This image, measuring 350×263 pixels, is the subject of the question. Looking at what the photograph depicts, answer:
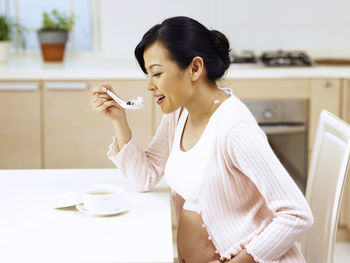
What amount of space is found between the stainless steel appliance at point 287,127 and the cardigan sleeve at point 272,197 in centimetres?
175

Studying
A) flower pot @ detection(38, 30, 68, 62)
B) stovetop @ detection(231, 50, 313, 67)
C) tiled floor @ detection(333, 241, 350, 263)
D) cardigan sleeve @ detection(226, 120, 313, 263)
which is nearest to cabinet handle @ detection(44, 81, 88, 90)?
flower pot @ detection(38, 30, 68, 62)

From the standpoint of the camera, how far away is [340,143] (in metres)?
1.73

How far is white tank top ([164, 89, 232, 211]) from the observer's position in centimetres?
163

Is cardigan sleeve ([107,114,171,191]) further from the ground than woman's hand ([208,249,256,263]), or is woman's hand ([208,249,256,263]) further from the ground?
cardigan sleeve ([107,114,171,191])

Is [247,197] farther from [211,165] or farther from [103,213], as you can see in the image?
[103,213]

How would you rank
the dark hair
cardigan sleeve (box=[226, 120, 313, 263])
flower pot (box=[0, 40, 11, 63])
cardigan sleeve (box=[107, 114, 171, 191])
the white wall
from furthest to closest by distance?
the white wall
flower pot (box=[0, 40, 11, 63])
cardigan sleeve (box=[107, 114, 171, 191])
the dark hair
cardigan sleeve (box=[226, 120, 313, 263])

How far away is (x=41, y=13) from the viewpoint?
377 centimetres

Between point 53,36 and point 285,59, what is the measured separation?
131 centimetres

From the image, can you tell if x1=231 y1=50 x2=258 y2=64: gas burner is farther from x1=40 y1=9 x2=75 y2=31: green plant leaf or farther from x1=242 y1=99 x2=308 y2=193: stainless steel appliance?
x1=40 y1=9 x2=75 y2=31: green plant leaf

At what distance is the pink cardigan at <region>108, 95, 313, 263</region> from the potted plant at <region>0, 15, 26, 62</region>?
2.07m

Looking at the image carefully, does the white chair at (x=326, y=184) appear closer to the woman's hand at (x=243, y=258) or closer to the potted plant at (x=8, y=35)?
the woman's hand at (x=243, y=258)

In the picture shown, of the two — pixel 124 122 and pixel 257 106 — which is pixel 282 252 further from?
pixel 257 106

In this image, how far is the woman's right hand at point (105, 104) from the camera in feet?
5.85

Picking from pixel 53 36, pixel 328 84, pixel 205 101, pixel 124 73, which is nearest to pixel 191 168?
pixel 205 101
